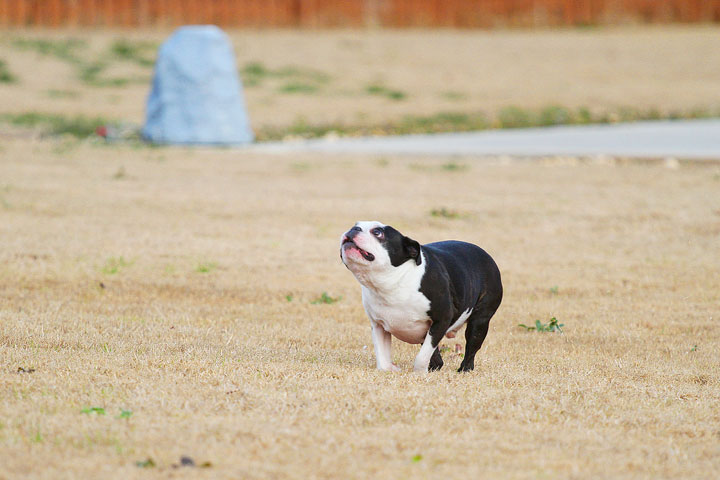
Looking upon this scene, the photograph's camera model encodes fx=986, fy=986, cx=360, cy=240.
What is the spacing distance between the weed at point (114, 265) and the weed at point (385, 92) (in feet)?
65.7

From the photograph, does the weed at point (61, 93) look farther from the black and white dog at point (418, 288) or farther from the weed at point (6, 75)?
the black and white dog at point (418, 288)

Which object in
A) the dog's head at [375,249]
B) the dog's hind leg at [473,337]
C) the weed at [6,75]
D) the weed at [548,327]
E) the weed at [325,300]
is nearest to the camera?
the dog's head at [375,249]

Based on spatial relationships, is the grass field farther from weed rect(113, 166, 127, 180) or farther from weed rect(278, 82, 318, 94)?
weed rect(278, 82, 318, 94)

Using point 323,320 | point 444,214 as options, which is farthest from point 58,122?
point 323,320

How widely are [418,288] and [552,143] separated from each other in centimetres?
1445

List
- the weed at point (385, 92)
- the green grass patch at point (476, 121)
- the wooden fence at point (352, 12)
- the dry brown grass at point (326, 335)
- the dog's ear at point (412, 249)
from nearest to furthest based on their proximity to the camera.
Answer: the dry brown grass at point (326, 335) < the dog's ear at point (412, 249) < the green grass patch at point (476, 121) < the weed at point (385, 92) < the wooden fence at point (352, 12)

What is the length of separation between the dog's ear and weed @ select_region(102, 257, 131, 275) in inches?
153

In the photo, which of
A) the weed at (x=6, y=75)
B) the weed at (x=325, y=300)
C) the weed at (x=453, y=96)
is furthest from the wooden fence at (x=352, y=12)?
the weed at (x=325, y=300)

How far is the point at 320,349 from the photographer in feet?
20.1

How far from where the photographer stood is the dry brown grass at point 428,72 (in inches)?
1032

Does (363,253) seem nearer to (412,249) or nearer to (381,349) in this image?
(412,249)

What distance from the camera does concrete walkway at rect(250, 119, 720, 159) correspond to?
17.3 meters

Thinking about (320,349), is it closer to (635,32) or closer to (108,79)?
(108,79)


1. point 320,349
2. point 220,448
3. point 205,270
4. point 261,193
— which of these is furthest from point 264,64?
point 220,448
